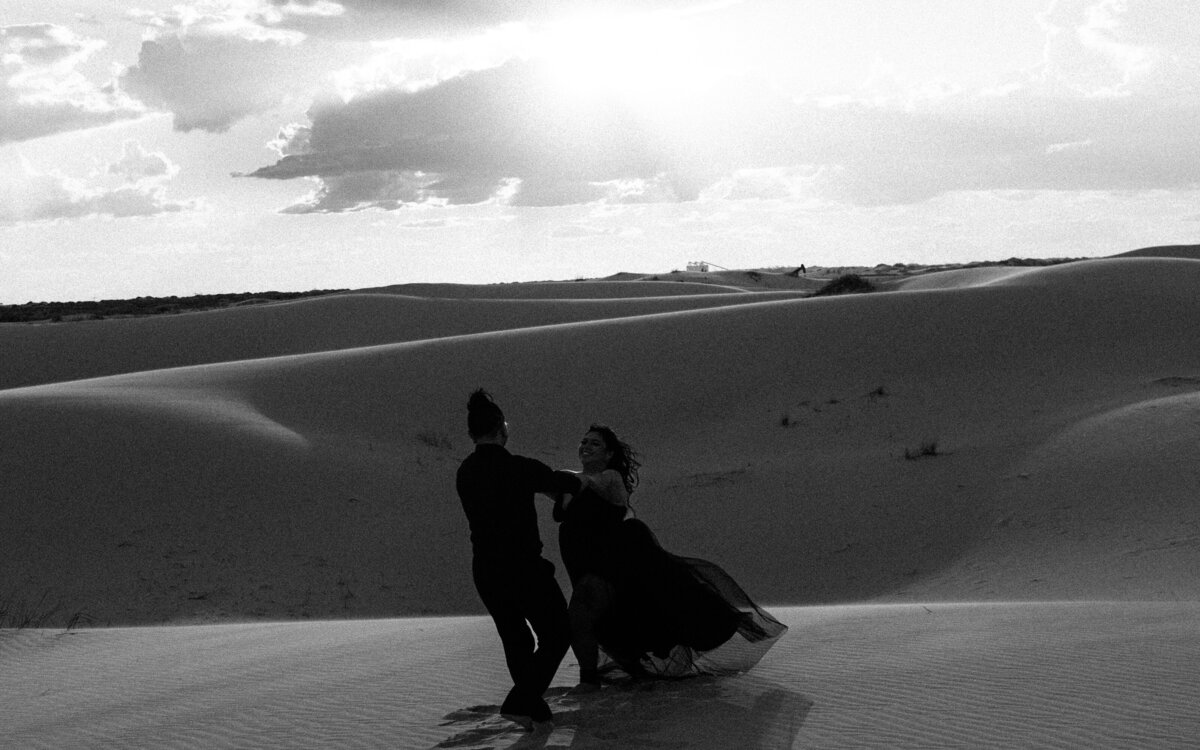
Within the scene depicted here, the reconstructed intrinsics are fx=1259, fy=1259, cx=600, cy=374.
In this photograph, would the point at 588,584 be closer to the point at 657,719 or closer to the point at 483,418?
the point at 657,719

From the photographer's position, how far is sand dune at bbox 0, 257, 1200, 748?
653cm

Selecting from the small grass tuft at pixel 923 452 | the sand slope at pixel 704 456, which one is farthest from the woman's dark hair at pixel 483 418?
the small grass tuft at pixel 923 452

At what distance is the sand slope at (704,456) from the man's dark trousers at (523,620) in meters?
6.39

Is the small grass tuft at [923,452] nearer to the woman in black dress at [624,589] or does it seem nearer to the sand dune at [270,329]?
the woman in black dress at [624,589]

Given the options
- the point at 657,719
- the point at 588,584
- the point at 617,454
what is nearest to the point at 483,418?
the point at 617,454

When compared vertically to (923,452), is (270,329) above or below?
above

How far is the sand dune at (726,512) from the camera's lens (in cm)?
653

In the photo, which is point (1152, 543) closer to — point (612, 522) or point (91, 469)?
point (612, 522)

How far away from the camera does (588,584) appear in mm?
6336

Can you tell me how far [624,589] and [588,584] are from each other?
184 millimetres

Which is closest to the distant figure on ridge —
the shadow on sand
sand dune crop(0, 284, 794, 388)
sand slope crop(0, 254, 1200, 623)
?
the shadow on sand

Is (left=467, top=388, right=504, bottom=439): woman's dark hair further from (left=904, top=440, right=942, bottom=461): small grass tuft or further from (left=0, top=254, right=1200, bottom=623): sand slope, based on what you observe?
(left=904, top=440, right=942, bottom=461): small grass tuft

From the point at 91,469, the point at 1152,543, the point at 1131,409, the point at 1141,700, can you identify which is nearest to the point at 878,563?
the point at 1152,543

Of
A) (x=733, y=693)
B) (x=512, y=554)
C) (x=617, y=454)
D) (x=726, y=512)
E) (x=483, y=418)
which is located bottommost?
(x=726, y=512)
